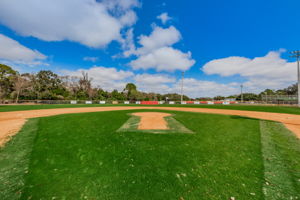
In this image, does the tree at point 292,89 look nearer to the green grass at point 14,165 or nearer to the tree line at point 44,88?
the tree line at point 44,88

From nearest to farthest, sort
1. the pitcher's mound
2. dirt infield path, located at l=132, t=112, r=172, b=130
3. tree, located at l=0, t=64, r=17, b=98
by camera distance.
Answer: the pitcher's mound < dirt infield path, located at l=132, t=112, r=172, b=130 < tree, located at l=0, t=64, r=17, b=98

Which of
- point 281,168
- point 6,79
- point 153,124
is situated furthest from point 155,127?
point 6,79

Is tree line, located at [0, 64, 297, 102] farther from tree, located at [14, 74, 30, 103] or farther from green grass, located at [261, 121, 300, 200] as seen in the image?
green grass, located at [261, 121, 300, 200]

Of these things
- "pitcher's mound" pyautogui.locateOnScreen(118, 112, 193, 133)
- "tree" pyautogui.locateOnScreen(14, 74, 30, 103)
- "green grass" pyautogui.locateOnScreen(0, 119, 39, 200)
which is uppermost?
"tree" pyautogui.locateOnScreen(14, 74, 30, 103)

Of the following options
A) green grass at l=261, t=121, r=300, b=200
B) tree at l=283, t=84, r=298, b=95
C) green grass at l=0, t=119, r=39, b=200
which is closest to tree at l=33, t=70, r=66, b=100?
green grass at l=0, t=119, r=39, b=200

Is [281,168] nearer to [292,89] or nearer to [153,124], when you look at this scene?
[153,124]

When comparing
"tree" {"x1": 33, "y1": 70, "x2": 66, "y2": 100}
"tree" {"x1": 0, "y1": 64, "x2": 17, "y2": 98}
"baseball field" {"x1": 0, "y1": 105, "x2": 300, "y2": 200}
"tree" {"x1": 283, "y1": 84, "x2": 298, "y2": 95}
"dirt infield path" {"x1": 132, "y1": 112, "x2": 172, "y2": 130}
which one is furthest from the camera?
"tree" {"x1": 283, "y1": 84, "x2": 298, "y2": 95}

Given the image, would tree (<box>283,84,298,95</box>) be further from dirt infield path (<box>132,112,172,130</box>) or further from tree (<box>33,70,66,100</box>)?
tree (<box>33,70,66,100</box>)

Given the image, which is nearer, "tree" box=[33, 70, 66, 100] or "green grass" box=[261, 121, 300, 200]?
"green grass" box=[261, 121, 300, 200]

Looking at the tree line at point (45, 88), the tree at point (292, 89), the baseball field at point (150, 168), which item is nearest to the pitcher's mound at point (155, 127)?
the baseball field at point (150, 168)

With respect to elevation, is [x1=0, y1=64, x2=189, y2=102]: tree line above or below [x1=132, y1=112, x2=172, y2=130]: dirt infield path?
above

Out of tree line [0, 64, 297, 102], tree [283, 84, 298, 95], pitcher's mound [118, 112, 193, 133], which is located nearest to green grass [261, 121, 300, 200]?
pitcher's mound [118, 112, 193, 133]

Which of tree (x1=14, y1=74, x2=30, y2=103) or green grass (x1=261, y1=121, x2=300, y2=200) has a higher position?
tree (x1=14, y1=74, x2=30, y2=103)

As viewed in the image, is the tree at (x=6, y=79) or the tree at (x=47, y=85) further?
the tree at (x=47, y=85)
